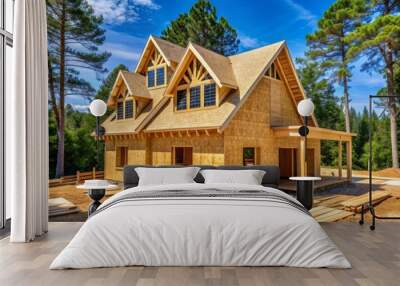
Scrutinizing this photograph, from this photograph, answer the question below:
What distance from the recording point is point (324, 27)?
7930 mm

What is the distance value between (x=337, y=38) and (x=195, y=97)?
4.38 m

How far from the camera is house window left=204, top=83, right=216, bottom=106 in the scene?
661 cm

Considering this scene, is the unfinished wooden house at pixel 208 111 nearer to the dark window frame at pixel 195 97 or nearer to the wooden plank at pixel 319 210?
the dark window frame at pixel 195 97

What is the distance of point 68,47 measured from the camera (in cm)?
921

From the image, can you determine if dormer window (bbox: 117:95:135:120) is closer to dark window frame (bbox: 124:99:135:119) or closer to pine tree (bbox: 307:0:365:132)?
dark window frame (bbox: 124:99:135:119)

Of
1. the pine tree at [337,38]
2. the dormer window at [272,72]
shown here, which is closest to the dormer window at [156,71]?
the dormer window at [272,72]

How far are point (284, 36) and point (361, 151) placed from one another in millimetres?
4075

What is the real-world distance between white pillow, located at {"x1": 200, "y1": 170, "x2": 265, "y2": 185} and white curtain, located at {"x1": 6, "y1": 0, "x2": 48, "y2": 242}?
7.10 ft

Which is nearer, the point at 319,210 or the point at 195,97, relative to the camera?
the point at 319,210

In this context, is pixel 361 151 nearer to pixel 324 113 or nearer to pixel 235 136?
pixel 324 113

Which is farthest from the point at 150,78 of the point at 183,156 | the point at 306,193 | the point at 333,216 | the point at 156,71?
the point at 333,216

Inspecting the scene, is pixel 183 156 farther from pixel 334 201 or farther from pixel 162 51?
pixel 334 201

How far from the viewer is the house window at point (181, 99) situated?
7117 mm

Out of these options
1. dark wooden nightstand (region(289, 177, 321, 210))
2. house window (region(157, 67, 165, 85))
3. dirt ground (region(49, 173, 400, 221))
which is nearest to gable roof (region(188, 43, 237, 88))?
house window (region(157, 67, 165, 85))
